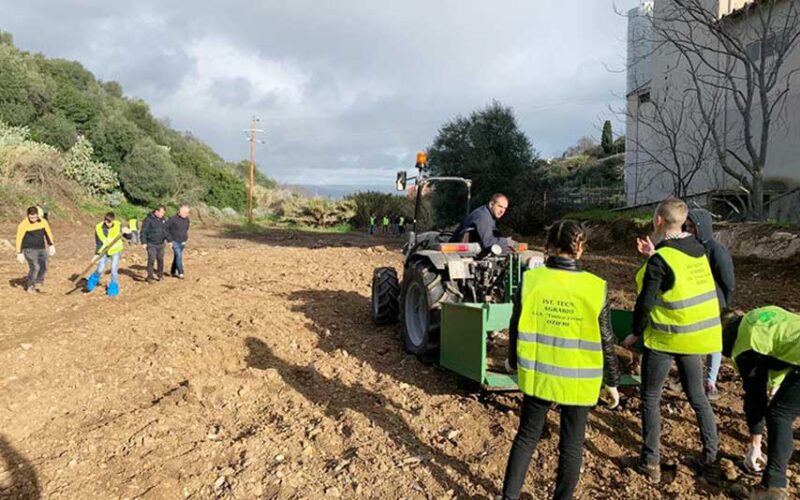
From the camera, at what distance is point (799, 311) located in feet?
23.7

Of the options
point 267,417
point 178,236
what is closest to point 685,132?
point 178,236

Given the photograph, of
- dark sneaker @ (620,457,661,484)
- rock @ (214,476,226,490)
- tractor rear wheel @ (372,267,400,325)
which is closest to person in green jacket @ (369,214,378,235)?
tractor rear wheel @ (372,267,400,325)

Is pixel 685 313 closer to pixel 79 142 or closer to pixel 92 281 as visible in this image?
pixel 92 281

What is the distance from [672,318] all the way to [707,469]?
99cm

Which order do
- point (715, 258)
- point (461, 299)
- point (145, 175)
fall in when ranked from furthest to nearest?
point (145, 175), point (461, 299), point (715, 258)

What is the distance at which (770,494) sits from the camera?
328 centimetres

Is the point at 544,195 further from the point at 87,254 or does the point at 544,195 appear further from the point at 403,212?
the point at 403,212

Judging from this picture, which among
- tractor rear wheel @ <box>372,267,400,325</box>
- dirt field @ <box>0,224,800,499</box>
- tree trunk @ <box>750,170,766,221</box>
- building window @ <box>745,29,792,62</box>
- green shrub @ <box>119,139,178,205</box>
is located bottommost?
dirt field @ <box>0,224,800,499</box>

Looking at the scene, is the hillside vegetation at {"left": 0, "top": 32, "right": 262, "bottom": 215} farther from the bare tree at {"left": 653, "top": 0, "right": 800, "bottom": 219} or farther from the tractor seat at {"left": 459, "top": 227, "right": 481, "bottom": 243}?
the tractor seat at {"left": 459, "top": 227, "right": 481, "bottom": 243}

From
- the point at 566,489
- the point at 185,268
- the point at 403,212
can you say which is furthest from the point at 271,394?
the point at 403,212

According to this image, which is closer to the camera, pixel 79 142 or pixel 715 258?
pixel 715 258

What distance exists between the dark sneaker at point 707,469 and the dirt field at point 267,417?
0.34 feet

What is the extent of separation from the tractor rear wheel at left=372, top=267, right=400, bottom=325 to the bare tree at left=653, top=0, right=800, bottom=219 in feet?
28.5

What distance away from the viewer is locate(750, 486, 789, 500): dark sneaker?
3272 mm
